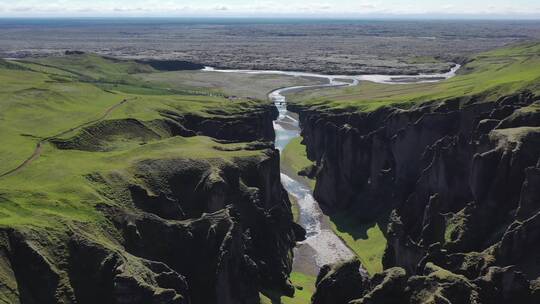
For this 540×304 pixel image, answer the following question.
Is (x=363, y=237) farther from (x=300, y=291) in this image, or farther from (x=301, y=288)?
(x=300, y=291)

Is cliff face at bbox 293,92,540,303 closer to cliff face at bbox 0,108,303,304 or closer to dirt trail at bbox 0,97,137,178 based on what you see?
cliff face at bbox 0,108,303,304

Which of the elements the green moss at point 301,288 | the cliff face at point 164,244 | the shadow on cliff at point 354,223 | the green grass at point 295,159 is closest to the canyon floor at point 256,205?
the cliff face at point 164,244

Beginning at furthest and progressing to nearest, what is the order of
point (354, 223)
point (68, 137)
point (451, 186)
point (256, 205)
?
point (354, 223), point (68, 137), point (256, 205), point (451, 186)

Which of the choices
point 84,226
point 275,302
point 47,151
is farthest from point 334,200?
point 84,226

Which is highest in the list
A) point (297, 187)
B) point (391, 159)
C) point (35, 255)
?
point (35, 255)

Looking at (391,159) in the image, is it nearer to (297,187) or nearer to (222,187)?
(297,187)

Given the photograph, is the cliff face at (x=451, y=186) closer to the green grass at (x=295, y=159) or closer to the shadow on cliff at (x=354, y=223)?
the shadow on cliff at (x=354, y=223)

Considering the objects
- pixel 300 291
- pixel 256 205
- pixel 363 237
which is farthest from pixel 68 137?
pixel 363 237
